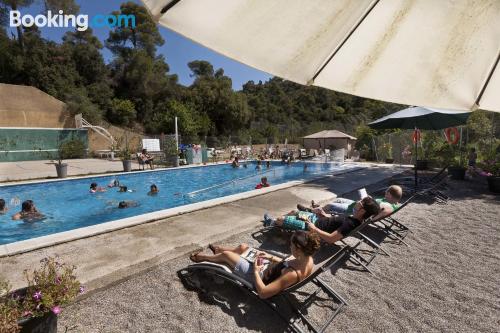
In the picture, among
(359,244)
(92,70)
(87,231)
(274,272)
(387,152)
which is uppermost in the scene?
(92,70)

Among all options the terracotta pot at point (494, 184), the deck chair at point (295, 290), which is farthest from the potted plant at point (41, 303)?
the terracotta pot at point (494, 184)

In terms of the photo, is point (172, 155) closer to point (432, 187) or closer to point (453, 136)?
point (432, 187)

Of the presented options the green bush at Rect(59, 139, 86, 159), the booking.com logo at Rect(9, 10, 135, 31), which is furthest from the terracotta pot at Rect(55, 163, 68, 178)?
the booking.com logo at Rect(9, 10, 135, 31)

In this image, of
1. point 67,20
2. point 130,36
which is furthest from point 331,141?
point 67,20

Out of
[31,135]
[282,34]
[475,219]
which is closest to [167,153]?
[31,135]

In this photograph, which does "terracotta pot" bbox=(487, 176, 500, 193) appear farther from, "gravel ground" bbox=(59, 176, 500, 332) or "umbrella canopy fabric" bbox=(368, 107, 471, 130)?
"gravel ground" bbox=(59, 176, 500, 332)

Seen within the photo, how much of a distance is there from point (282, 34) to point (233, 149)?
2361cm

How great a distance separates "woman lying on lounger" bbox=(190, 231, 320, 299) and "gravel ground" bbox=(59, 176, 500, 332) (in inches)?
13.6

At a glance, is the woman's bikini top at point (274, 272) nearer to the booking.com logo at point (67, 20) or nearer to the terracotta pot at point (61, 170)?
the terracotta pot at point (61, 170)

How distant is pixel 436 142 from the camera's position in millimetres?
13945

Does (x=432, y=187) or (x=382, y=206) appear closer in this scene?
(x=382, y=206)

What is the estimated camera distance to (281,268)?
2.98 meters

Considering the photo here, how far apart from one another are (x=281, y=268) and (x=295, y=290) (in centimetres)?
27

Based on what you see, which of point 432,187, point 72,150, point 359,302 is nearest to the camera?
point 359,302
